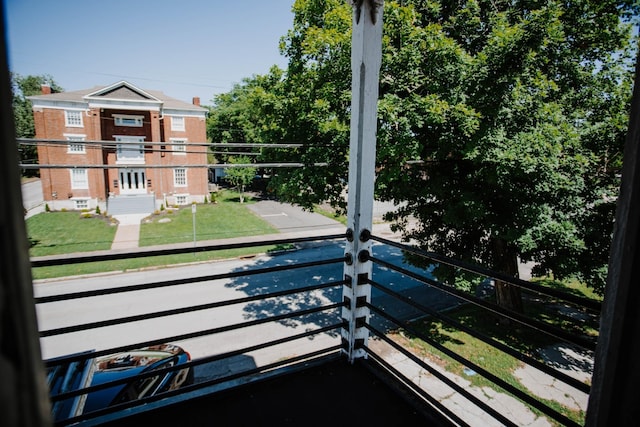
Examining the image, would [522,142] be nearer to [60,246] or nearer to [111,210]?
[60,246]

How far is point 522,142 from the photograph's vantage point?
5570 mm

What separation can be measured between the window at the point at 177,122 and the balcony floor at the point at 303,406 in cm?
2396

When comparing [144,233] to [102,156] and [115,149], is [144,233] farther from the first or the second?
[102,156]

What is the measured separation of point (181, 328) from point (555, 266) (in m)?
8.44

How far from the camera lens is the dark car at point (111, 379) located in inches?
124

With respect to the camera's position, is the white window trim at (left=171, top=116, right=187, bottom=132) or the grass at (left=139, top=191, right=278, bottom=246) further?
the white window trim at (left=171, top=116, right=187, bottom=132)

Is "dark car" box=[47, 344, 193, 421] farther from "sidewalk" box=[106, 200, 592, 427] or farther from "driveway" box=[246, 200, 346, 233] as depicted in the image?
"driveway" box=[246, 200, 346, 233]

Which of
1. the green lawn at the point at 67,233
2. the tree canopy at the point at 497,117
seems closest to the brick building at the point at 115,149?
the green lawn at the point at 67,233

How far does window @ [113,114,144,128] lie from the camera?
20844 mm

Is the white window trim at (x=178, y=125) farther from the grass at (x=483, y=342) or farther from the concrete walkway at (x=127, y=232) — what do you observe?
the grass at (x=483, y=342)

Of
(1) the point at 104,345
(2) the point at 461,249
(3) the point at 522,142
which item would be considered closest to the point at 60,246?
(1) the point at 104,345

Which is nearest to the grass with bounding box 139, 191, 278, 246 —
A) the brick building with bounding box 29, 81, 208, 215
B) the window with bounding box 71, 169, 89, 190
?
the brick building with bounding box 29, 81, 208, 215

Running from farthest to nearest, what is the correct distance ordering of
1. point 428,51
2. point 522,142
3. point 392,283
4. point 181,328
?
point 392,283 < point 181,328 < point 428,51 < point 522,142

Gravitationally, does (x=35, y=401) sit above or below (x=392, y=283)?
above
